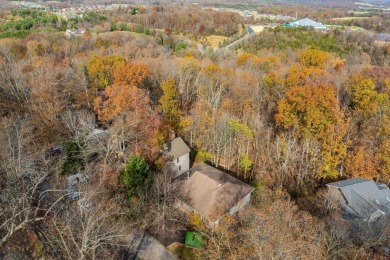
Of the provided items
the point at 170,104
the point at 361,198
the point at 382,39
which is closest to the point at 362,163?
the point at 361,198

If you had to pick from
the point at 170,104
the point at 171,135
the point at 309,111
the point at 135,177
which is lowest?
the point at 171,135

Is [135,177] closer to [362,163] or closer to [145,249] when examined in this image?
[145,249]

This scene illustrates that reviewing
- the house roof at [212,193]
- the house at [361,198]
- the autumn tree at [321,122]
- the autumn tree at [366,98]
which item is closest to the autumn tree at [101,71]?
the house roof at [212,193]

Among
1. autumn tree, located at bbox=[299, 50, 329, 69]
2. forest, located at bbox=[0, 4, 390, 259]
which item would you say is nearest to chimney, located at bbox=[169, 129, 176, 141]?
forest, located at bbox=[0, 4, 390, 259]

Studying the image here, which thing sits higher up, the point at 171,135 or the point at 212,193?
the point at 171,135

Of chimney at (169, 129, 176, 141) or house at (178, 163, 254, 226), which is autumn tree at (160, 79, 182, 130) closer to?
chimney at (169, 129, 176, 141)

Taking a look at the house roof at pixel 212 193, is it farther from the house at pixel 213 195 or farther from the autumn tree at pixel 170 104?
the autumn tree at pixel 170 104
